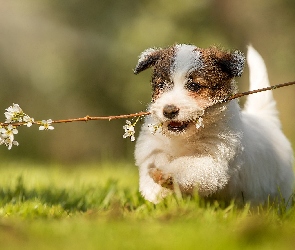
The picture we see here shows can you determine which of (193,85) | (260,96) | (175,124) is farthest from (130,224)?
(260,96)

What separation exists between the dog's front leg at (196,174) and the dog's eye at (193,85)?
47cm

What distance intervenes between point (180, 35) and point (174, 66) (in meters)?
7.94

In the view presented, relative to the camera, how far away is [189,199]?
376cm

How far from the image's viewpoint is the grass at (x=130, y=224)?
2.47m

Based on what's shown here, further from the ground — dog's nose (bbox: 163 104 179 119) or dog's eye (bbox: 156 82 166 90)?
dog's eye (bbox: 156 82 166 90)

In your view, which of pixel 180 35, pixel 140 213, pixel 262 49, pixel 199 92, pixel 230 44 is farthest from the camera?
pixel 262 49

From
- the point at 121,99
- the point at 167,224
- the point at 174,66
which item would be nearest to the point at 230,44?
the point at 121,99

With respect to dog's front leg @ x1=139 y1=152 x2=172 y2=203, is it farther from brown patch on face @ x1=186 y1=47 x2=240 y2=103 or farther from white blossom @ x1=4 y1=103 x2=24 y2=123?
white blossom @ x1=4 y1=103 x2=24 y2=123

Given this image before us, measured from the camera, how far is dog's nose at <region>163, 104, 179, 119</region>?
12.0 ft

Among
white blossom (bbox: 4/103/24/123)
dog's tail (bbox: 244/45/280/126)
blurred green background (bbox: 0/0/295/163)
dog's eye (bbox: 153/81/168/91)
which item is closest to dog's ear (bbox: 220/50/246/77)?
dog's eye (bbox: 153/81/168/91)

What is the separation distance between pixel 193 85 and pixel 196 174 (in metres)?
0.58

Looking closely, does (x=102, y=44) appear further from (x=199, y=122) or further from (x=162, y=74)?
(x=199, y=122)

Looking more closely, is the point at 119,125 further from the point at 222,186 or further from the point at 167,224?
the point at 167,224

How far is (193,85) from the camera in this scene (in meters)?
3.92
